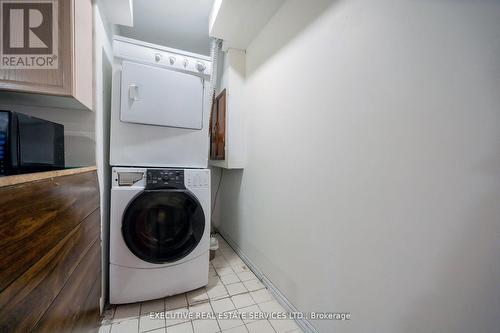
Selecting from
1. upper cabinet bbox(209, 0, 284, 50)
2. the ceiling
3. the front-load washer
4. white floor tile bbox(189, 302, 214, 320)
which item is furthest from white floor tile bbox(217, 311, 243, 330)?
the ceiling

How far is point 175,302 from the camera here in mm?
1461

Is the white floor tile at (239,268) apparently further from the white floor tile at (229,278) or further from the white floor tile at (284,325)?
the white floor tile at (284,325)

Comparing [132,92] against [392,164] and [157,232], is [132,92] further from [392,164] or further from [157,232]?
[392,164]

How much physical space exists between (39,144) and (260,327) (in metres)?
1.57

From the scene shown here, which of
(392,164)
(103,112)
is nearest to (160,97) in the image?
(103,112)

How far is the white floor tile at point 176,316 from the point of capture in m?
1.28

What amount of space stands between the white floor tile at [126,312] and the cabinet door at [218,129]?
4.78 ft

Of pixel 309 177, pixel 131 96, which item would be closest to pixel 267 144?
pixel 309 177

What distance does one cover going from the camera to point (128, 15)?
1.53 metres

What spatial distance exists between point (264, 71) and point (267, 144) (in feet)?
2.23

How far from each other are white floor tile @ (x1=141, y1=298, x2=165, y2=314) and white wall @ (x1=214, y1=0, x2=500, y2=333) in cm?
92

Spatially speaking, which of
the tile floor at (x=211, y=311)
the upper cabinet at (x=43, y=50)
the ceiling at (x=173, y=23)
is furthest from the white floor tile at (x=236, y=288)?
the ceiling at (x=173, y=23)

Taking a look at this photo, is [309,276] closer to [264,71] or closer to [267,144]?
[267,144]

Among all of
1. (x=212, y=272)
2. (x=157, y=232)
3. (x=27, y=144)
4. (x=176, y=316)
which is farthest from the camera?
(x=212, y=272)
